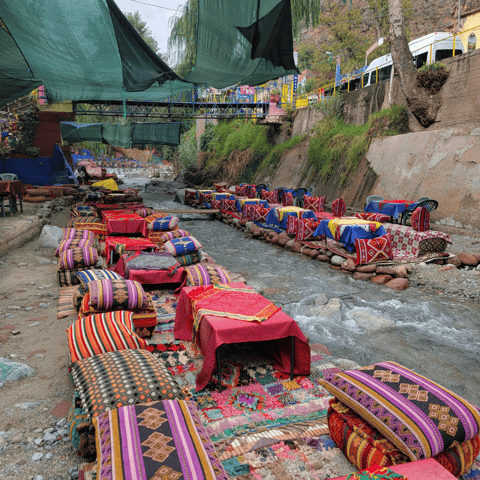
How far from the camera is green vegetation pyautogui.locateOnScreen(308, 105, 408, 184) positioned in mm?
13961

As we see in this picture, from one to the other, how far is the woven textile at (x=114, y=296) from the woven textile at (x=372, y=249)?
4797mm

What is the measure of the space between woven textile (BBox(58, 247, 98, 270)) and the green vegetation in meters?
11.3

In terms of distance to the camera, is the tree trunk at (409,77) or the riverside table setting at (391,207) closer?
the riverside table setting at (391,207)

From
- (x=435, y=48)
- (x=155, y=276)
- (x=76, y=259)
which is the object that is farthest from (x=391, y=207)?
(x=435, y=48)

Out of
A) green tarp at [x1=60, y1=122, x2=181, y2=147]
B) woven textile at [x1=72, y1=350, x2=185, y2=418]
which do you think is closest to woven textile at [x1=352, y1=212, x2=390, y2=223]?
woven textile at [x1=72, y1=350, x2=185, y2=418]

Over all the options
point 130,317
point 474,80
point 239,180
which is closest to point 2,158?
point 239,180

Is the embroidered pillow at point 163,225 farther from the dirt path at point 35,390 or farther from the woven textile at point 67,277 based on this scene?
the dirt path at point 35,390

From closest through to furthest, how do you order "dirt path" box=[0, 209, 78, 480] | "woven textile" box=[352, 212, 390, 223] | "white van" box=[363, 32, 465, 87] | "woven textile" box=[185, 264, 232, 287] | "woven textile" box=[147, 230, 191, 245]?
1. "dirt path" box=[0, 209, 78, 480]
2. "woven textile" box=[185, 264, 232, 287]
3. "woven textile" box=[147, 230, 191, 245]
4. "woven textile" box=[352, 212, 390, 223]
5. "white van" box=[363, 32, 465, 87]

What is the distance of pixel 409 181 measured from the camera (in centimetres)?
1148

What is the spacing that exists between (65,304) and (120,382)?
9.06ft

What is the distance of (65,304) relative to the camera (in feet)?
15.6

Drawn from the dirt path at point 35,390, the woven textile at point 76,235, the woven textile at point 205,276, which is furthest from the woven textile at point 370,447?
the woven textile at point 76,235

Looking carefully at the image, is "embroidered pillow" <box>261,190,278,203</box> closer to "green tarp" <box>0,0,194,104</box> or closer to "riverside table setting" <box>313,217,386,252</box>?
"riverside table setting" <box>313,217,386,252</box>

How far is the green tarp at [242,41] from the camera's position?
7074 millimetres
